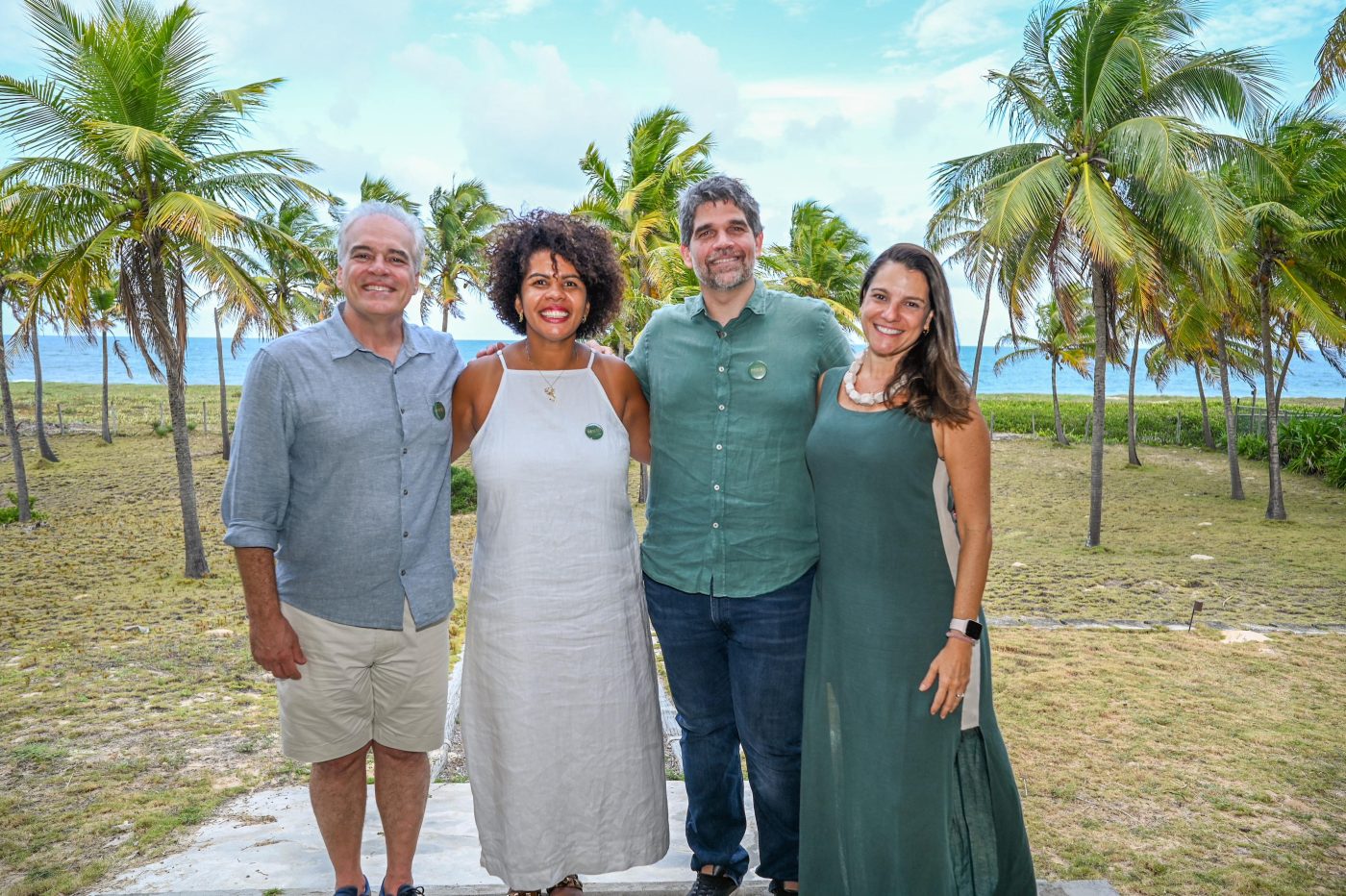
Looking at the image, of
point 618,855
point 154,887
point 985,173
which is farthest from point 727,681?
point 985,173

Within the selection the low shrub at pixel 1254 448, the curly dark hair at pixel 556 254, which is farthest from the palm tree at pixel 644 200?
the low shrub at pixel 1254 448

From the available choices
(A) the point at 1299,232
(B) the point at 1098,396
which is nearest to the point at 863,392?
(B) the point at 1098,396

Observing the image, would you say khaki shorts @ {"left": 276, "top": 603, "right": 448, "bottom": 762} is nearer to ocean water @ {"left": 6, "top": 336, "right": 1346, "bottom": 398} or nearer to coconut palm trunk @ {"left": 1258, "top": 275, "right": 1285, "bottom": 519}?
coconut palm trunk @ {"left": 1258, "top": 275, "right": 1285, "bottom": 519}

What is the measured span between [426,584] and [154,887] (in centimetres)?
171

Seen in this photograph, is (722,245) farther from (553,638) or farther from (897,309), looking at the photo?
(553,638)

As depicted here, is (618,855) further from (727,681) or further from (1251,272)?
(1251,272)

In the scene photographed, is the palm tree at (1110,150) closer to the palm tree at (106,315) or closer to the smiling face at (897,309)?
the smiling face at (897,309)

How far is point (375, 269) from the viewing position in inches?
116

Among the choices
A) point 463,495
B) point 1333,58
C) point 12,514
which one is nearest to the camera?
point 1333,58

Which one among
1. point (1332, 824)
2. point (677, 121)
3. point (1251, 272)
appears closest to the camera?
point (1332, 824)

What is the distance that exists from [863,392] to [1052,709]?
4.65m

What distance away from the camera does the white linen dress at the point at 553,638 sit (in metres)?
2.96

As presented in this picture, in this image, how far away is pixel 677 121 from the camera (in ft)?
67.7

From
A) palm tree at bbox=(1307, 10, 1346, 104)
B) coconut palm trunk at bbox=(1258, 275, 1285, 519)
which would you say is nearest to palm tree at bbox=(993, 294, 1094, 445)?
coconut palm trunk at bbox=(1258, 275, 1285, 519)
